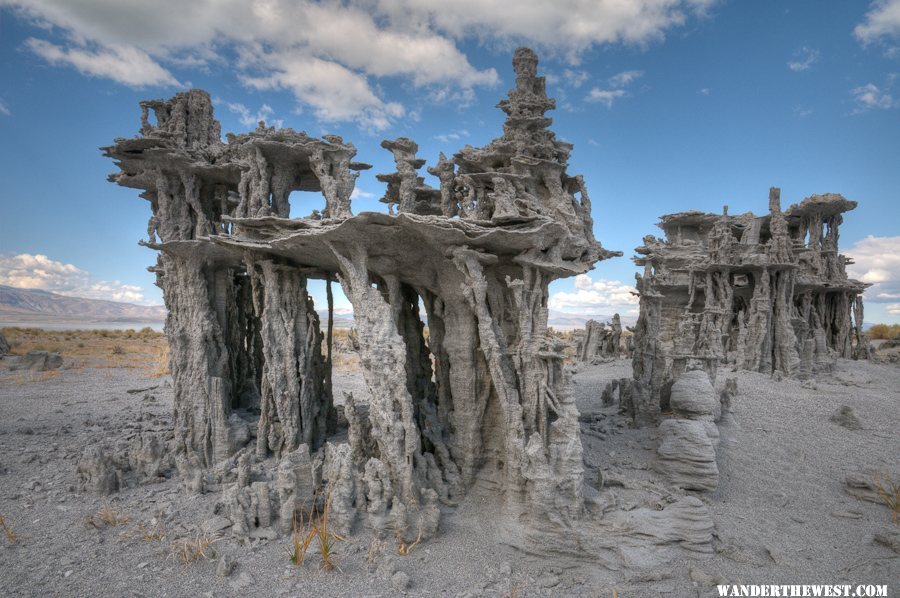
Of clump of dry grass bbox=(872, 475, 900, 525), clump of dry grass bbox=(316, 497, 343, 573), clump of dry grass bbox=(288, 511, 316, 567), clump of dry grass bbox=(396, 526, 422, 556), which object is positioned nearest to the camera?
clump of dry grass bbox=(316, 497, 343, 573)

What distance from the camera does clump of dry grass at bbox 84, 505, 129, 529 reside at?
7.99m

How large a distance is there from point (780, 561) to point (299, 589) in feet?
22.5

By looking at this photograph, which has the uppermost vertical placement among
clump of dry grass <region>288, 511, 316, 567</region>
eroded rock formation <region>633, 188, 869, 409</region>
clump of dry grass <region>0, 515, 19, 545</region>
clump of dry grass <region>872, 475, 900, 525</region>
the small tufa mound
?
eroded rock formation <region>633, 188, 869, 409</region>

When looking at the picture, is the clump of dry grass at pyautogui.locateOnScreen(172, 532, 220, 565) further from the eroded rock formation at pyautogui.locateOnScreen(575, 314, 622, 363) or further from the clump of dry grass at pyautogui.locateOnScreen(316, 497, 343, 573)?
the eroded rock formation at pyautogui.locateOnScreen(575, 314, 622, 363)

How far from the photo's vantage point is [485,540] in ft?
25.0

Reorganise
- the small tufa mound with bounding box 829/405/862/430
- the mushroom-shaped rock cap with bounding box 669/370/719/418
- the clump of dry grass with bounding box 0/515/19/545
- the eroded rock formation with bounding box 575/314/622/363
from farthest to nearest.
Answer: the eroded rock formation with bounding box 575/314/622/363, the small tufa mound with bounding box 829/405/862/430, the mushroom-shaped rock cap with bounding box 669/370/719/418, the clump of dry grass with bounding box 0/515/19/545

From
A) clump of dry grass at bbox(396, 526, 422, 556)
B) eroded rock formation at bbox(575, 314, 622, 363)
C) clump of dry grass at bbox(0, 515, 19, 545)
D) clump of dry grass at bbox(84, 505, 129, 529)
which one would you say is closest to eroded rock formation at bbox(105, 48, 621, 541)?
clump of dry grass at bbox(396, 526, 422, 556)

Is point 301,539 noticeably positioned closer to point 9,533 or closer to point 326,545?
point 326,545

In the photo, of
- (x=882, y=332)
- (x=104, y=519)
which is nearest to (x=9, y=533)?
A: (x=104, y=519)

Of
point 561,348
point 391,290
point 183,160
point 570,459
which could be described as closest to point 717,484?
point 570,459

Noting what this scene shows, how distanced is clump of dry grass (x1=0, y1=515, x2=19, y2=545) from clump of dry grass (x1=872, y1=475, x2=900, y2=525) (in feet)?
46.4

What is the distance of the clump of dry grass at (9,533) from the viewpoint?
745 cm

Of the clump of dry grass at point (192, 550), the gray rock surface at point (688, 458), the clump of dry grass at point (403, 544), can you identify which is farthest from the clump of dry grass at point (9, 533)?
the gray rock surface at point (688, 458)

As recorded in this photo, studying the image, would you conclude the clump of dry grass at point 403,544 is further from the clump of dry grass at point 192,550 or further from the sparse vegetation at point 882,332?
the sparse vegetation at point 882,332
